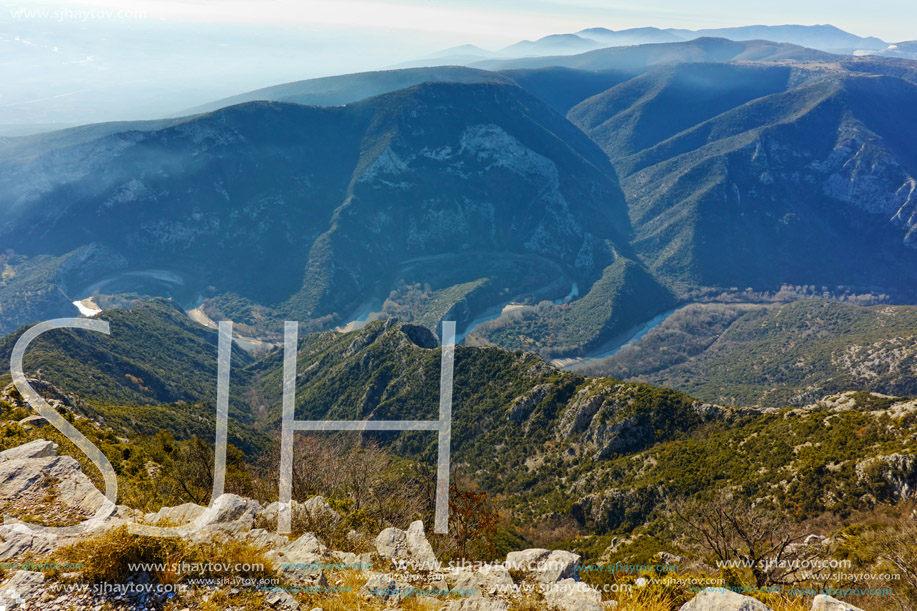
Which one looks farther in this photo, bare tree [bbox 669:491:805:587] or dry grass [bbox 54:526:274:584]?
bare tree [bbox 669:491:805:587]

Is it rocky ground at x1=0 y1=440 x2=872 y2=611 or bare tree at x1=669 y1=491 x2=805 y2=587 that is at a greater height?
rocky ground at x1=0 y1=440 x2=872 y2=611

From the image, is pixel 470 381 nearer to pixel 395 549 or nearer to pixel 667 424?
pixel 667 424

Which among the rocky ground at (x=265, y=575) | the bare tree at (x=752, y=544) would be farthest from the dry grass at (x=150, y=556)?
the bare tree at (x=752, y=544)

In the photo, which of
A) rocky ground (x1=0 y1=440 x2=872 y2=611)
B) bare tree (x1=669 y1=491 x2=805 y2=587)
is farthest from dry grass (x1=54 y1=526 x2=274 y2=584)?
bare tree (x1=669 y1=491 x2=805 y2=587)

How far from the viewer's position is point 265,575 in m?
15.5

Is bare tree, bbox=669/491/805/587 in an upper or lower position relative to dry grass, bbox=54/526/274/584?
lower

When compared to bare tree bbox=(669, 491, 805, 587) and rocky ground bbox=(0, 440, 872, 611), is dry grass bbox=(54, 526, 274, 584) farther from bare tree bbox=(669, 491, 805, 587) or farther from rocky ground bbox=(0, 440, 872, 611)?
bare tree bbox=(669, 491, 805, 587)

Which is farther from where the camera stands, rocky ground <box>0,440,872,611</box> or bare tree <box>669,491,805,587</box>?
bare tree <box>669,491,805,587</box>

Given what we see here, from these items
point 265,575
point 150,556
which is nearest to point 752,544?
point 265,575

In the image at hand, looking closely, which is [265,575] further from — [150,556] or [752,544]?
[752,544]

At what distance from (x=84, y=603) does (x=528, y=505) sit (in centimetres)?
5554

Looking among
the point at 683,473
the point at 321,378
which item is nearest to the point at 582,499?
the point at 683,473

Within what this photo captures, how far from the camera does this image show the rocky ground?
13125 mm

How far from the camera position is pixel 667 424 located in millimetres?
62469
